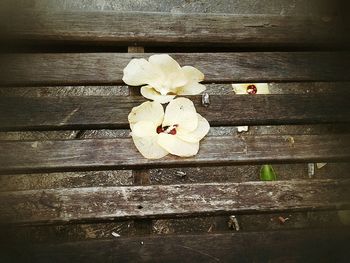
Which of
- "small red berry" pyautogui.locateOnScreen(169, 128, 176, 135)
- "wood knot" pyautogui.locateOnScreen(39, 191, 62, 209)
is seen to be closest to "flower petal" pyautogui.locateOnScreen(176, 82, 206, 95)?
"small red berry" pyautogui.locateOnScreen(169, 128, 176, 135)

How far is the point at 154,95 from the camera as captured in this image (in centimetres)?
203

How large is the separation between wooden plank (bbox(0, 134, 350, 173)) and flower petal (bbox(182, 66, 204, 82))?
305mm

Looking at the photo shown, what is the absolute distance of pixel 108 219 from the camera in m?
1.82

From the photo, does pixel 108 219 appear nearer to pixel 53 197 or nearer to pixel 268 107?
pixel 53 197

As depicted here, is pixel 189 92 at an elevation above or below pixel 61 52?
below

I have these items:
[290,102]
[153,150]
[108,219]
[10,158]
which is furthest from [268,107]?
[10,158]

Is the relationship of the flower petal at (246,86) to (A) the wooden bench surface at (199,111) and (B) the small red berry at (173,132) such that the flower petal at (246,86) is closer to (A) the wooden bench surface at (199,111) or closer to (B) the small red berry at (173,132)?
(A) the wooden bench surface at (199,111)

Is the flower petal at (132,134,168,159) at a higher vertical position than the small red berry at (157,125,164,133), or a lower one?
lower

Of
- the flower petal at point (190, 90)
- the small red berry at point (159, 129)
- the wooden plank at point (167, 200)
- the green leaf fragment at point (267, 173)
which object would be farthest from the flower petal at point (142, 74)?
the green leaf fragment at point (267, 173)

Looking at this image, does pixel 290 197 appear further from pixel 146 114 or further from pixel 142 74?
pixel 142 74

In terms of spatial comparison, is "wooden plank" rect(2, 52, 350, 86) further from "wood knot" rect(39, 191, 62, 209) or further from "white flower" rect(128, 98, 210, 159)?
"wood knot" rect(39, 191, 62, 209)

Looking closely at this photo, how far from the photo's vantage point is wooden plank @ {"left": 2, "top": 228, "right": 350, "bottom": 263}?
177 cm

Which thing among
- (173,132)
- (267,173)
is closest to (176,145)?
(173,132)

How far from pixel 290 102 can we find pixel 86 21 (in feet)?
3.52
